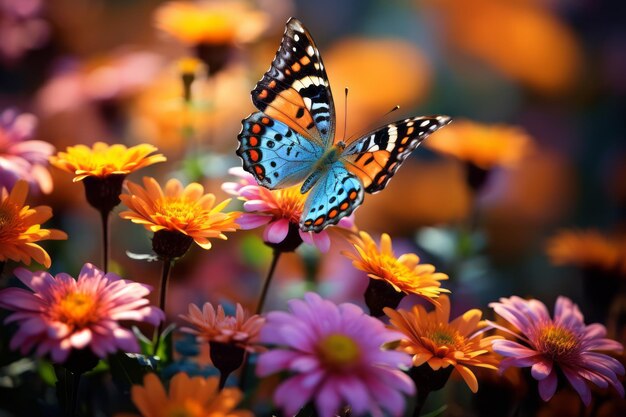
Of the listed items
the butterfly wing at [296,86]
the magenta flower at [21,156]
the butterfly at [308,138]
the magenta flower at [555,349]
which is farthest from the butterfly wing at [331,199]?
the magenta flower at [21,156]

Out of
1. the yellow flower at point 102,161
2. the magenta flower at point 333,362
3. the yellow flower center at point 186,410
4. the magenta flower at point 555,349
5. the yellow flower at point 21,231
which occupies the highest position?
the yellow flower at point 102,161

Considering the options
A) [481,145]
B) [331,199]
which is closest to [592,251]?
[481,145]

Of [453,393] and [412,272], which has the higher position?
[412,272]

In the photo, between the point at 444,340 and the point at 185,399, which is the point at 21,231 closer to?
the point at 185,399

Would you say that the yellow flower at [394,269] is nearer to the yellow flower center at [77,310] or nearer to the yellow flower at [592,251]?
the yellow flower center at [77,310]

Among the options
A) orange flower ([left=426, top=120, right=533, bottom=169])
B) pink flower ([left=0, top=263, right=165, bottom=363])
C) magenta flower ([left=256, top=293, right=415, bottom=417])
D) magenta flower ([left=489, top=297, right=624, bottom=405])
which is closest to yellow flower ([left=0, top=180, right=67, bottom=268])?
pink flower ([left=0, top=263, right=165, bottom=363])

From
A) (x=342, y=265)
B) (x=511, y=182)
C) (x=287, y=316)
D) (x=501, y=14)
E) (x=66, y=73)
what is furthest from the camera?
(x=501, y=14)

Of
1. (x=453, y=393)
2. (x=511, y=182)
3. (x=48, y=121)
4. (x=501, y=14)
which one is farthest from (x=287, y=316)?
(x=501, y=14)

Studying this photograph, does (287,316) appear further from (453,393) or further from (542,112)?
(542,112)
